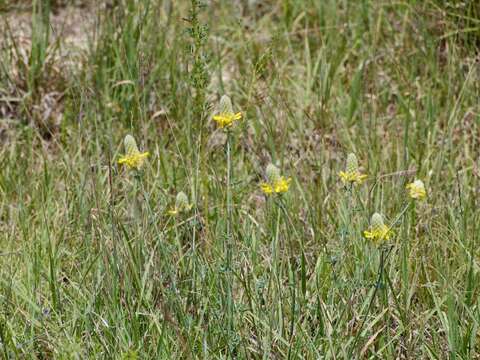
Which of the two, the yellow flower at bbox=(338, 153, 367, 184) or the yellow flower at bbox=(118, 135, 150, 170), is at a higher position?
the yellow flower at bbox=(118, 135, 150, 170)

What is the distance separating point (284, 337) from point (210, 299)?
0.78 feet

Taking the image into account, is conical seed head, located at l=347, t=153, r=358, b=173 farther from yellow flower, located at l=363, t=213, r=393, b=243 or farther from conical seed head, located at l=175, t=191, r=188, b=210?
conical seed head, located at l=175, t=191, r=188, b=210

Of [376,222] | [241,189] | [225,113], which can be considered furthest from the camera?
[241,189]

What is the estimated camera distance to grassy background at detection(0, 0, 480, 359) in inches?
95.1

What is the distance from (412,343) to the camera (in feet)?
7.97

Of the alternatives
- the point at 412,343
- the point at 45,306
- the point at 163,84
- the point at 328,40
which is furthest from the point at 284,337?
the point at 328,40

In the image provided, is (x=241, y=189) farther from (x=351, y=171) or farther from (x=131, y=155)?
(x=131, y=155)

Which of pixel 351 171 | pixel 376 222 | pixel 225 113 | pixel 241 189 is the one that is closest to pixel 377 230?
pixel 376 222

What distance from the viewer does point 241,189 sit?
3.35 m

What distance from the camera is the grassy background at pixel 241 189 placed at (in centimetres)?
242

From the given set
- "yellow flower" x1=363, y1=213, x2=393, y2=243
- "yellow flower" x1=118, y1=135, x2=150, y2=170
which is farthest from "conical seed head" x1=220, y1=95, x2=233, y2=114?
"yellow flower" x1=363, y1=213, x2=393, y2=243

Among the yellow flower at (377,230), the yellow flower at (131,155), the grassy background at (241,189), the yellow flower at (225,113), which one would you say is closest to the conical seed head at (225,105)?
the yellow flower at (225,113)

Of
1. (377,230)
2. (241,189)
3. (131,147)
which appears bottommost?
(241,189)

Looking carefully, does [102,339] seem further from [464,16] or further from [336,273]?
[464,16]
